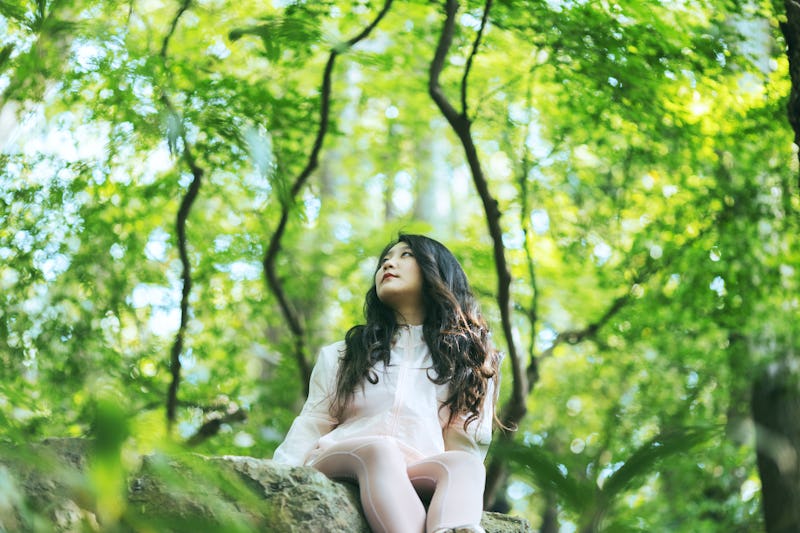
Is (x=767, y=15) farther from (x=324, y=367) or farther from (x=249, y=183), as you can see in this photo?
(x=249, y=183)

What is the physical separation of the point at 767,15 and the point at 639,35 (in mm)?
649

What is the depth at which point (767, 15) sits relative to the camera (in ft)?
15.2

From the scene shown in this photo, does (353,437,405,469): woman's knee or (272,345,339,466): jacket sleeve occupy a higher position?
(353,437,405,469): woman's knee

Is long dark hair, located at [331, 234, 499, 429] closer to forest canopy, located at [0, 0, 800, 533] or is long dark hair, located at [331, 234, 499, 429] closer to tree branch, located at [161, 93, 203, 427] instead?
forest canopy, located at [0, 0, 800, 533]

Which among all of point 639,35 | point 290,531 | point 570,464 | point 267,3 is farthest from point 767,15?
point 570,464

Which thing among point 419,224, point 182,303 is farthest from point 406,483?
point 419,224

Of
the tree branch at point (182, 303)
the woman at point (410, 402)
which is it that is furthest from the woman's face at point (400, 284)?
the tree branch at point (182, 303)

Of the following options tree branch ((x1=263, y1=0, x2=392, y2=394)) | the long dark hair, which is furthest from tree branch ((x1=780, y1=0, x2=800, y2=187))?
tree branch ((x1=263, y1=0, x2=392, y2=394))

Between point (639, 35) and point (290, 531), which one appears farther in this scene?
point (639, 35)

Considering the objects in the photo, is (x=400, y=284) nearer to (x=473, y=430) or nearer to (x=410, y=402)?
(x=410, y=402)

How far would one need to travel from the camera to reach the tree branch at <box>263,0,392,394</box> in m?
6.00

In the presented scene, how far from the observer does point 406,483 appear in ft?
9.80

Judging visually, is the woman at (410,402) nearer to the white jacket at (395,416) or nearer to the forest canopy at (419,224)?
the white jacket at (395,416)

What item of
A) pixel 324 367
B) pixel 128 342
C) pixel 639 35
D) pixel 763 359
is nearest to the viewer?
pixel 324 367
